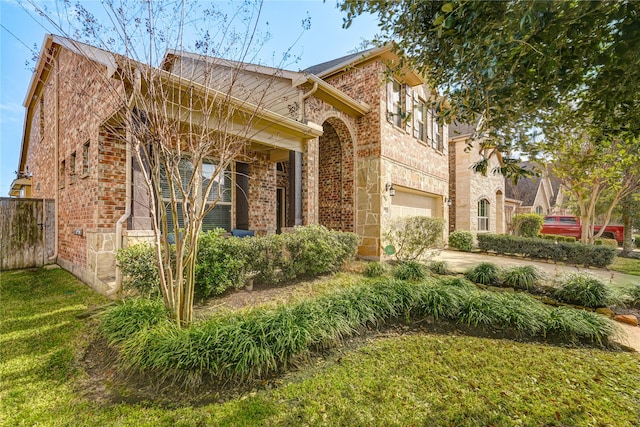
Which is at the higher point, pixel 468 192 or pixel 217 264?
pixel 468 192

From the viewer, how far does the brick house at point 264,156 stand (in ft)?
15.5

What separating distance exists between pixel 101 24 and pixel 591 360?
6847mm

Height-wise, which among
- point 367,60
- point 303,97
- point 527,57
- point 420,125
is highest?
point 367,60

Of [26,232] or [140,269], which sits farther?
[26,232]

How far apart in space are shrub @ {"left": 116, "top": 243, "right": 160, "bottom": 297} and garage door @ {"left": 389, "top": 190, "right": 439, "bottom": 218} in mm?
7338

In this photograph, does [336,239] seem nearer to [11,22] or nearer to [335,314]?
[335,314]

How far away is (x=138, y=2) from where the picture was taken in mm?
3062

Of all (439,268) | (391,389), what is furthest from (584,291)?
(391,389)

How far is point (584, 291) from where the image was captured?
15.9 feet

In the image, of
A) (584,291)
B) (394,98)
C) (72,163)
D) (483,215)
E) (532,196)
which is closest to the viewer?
(584,291)

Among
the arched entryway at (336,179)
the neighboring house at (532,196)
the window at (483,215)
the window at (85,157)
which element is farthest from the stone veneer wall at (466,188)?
the window at (85,157)

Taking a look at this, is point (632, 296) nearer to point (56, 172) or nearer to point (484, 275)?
point (484, 275)

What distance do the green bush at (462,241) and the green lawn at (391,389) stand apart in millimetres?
9587

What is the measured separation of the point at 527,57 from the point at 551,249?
10660 millimetres
